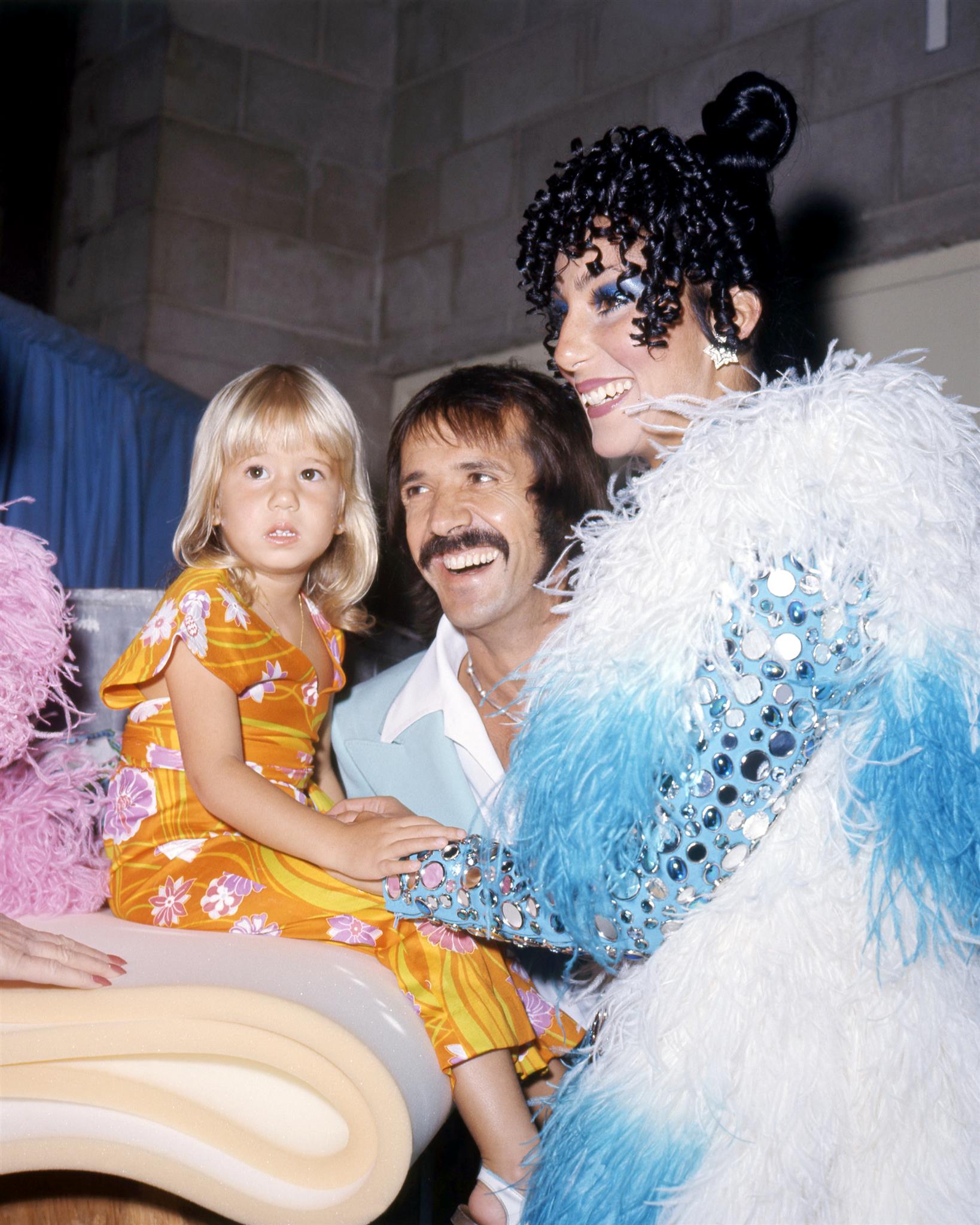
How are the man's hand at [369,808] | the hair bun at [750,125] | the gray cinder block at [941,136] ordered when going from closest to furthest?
the hair bun at [750,125] → the man's hand at [369,808] → the gray cinder block at [941,136]

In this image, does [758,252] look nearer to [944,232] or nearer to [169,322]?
[944,232]

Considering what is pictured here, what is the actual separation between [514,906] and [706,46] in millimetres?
3098

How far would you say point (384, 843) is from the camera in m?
1.39

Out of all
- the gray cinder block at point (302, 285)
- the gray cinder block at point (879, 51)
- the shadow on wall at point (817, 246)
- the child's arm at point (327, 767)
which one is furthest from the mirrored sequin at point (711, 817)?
the gray cinder block at point (302, 285)

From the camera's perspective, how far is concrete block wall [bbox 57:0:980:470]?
3920 millimetres

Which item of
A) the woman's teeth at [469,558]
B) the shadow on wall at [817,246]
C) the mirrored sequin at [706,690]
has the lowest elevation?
the mirrored sequin at [706,690]

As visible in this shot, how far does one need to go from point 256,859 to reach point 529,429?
2.75 feet

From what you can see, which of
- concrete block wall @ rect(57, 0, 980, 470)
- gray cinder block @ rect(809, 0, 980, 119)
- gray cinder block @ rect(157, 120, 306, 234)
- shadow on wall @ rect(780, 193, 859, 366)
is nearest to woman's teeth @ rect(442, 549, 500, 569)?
shadow on wall @ rect(780, 193, 859, 366)

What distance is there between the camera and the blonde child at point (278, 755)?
1390 millimetres

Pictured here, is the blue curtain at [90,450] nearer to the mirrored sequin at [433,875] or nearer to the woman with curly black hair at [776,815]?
the mirrored sequin at [433,875]

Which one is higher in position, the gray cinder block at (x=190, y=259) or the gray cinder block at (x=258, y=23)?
the gray cinder block at (x=258, y=23)

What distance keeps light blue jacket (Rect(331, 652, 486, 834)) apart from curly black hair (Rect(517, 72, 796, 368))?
2.59 feet

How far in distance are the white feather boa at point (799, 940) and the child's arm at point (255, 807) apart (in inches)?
10.4

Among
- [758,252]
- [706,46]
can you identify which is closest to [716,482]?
[758,252]
